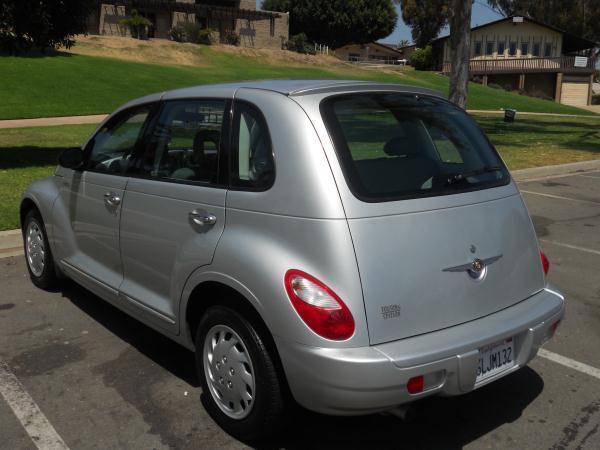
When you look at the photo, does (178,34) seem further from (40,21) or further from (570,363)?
(570,363)

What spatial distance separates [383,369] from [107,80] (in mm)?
26960

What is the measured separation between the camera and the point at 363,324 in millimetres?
2736

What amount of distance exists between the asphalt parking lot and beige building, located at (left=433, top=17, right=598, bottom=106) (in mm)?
46400

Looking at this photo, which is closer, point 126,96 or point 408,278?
point 408,278

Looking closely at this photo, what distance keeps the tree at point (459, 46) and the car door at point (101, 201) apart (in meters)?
13.9

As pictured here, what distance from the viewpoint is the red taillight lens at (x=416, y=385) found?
273cm

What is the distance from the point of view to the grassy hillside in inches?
860

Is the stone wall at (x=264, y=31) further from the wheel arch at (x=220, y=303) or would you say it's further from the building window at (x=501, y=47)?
the wheel arch at (x=220, y=303)

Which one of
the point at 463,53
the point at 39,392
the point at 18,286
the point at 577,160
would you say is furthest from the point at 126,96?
the point at 39,392

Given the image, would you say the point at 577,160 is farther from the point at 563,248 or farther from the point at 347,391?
the point at 347,391

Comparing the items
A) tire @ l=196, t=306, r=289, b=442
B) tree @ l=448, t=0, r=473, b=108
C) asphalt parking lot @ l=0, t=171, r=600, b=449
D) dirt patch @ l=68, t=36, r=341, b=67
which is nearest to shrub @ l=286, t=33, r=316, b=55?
dirt patch @ l=68, t=36, r=341, b=67

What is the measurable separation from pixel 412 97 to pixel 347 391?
1.71m

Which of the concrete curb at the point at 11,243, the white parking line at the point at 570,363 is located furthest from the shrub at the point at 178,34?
the white parking line at the point at 570,363

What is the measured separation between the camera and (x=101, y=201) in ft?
13.7
